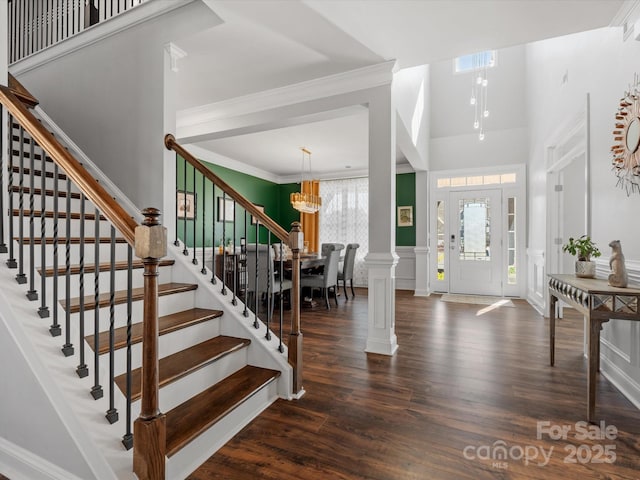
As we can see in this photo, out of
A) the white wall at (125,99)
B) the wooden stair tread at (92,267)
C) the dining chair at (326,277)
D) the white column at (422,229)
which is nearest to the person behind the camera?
the wooden stair tread at (92,267)

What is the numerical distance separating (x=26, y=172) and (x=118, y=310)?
167 centimetres

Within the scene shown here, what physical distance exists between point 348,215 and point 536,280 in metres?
3.86

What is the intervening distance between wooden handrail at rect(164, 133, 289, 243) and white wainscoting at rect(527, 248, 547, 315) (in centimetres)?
400

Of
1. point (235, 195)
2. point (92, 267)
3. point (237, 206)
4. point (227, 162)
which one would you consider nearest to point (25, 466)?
point (92, 267)

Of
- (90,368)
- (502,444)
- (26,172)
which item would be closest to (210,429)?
(90,368)

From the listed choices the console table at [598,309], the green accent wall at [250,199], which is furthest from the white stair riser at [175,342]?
the green accent wall at [250,199]

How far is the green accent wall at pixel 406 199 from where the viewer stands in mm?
6922

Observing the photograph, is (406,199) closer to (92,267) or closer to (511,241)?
(511,241)

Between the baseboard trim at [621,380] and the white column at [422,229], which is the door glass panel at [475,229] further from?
the baseboard trim at [621,380]

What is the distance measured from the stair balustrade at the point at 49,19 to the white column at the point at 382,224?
246cm

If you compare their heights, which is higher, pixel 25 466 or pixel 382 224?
pixel 382 224

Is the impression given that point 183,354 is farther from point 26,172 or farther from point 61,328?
point 26,172

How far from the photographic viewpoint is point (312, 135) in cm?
514

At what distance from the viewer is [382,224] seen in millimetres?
3059
